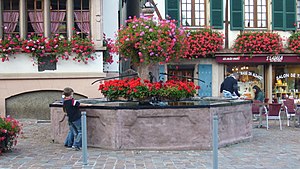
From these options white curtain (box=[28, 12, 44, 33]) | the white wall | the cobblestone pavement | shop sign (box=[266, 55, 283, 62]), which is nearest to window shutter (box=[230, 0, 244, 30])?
shop sign (box=[266, 55, 283, 62])

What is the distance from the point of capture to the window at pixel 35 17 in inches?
680

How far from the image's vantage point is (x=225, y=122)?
1016cm

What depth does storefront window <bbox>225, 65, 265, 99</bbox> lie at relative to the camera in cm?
2148

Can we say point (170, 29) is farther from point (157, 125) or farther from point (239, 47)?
point (239, 47)

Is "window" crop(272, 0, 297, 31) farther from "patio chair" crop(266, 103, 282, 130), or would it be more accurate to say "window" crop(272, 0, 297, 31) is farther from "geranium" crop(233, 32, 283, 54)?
"patio chair" crop(266, 103, 282, 130)

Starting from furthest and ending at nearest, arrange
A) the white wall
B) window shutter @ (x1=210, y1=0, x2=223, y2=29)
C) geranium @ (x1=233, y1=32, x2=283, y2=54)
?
window shutter @ (x1=210, y1=0, x2=223, y2=29) → geranium @ (x1=233, y1=32, x2=283, y2=54) → the white wall

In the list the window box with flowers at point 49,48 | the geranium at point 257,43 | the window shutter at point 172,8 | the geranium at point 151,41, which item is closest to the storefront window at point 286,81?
the geranium at point 257,43

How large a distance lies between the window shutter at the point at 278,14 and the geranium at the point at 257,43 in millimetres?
820

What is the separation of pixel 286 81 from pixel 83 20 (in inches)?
397

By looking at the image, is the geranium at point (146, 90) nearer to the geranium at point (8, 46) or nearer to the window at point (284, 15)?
the geranium at point (8, 46)

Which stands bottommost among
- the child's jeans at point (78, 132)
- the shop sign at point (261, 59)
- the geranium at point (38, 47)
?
the child's jeans at point (78, 132)

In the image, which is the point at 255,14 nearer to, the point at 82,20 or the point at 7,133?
the point at 82,20

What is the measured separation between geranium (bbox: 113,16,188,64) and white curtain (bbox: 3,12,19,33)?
301 inches

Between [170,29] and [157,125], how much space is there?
7.23 ft
